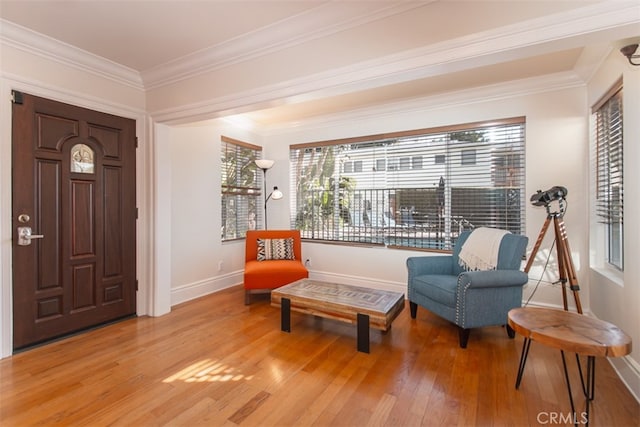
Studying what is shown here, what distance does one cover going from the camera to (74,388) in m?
1.94

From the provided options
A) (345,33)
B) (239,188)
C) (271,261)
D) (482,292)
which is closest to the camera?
(345,33)

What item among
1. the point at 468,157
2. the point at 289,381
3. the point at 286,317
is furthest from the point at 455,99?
the point at 289,381

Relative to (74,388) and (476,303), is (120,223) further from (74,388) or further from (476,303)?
(476,303)

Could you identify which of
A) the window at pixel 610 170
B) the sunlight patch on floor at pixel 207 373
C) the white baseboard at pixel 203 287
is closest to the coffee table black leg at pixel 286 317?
the sunlight patch on floor at pixel 207 373

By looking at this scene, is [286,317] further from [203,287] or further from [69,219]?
[69,219]

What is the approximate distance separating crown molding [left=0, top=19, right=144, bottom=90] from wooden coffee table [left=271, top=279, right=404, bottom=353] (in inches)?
104

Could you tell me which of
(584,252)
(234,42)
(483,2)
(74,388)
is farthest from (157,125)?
(584,252)

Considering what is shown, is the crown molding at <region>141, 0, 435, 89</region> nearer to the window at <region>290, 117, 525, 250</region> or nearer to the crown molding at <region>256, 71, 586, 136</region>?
the crown molding at <region>256, 71, 586, 136</region>

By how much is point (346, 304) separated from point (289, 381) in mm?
774

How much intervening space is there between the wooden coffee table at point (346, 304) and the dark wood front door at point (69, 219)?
169 centimetres

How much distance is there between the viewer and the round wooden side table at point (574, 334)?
1.42 meters

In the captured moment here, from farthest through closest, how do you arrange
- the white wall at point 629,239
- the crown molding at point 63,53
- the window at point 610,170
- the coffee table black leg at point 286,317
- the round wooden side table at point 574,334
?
the coffee table black leg at point 286,317 → the window at point 610,170 → the crown molding at point 63,53 → the white wall at point 629,239 → the round wooden side table at point 574,334

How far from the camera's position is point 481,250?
295 cm

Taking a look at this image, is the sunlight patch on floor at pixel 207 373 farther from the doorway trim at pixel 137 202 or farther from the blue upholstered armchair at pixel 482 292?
the blue upholstered armchair at pixel 482 292
